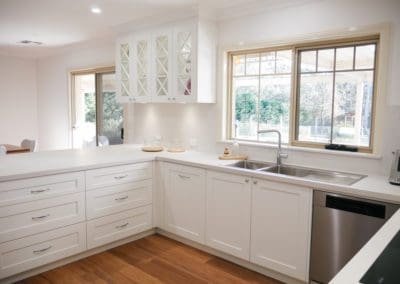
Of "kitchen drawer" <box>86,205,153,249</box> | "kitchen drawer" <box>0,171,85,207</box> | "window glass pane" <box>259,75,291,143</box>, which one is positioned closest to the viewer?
"kitchen drawer" <box>0,171,85,207</box>

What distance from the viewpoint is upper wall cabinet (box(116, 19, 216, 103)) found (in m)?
3.37

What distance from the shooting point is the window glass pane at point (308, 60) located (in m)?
2.98

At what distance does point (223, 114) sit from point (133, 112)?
59.2 inches

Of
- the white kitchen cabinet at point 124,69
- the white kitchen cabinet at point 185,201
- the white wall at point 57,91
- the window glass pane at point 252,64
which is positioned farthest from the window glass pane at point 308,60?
the white wall at point 57,91

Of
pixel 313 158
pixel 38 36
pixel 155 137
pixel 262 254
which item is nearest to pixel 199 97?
pixel 155 137

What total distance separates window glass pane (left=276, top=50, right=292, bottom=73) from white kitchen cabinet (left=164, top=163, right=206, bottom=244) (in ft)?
4.10

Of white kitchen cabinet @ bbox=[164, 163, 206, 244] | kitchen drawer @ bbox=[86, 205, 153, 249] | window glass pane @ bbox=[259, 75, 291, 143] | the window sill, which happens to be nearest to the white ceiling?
window glass pane @ bbox=[259, 75, 291, 143]

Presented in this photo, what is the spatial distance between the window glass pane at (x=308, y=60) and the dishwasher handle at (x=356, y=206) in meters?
1.27

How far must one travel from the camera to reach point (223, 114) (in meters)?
3.57

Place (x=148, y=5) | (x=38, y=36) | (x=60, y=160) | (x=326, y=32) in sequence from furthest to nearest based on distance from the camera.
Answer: (x=38, y=36)
(x=148, y=5)
(x=60, y=160)
(x=326, y=32)

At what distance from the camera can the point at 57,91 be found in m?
6.44

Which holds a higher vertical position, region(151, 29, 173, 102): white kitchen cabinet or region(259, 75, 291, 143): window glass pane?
region(151, 29, 173, 102): white kitchen cabinet

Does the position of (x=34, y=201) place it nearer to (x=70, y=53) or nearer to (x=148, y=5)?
(x=148, y=5)

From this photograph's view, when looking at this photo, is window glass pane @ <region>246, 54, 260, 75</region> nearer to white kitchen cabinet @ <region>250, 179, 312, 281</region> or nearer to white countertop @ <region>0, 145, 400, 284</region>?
white countertop @ <region>0, 145, 400, 284</region>
